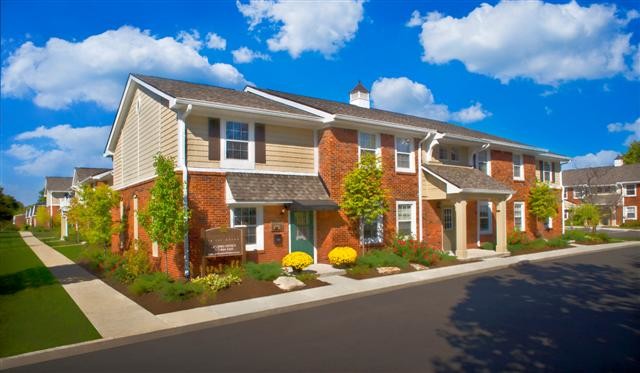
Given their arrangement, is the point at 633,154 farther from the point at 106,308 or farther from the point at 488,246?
the point at 106,308

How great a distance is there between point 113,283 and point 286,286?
5.91 m

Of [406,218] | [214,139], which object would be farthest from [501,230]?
[214,139]

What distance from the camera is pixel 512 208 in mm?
22922

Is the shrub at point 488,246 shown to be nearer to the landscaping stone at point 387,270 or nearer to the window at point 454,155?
the window at point 454,155

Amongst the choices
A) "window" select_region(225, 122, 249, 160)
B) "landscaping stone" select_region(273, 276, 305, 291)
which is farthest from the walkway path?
"window" select_region(225, 122, 249, 160)

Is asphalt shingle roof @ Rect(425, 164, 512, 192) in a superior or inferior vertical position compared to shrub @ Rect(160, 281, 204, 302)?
superior

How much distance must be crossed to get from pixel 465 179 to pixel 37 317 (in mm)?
16188

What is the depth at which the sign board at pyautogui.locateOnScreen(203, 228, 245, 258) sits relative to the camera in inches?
469

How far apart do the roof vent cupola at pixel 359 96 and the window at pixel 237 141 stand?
11116 millimetres

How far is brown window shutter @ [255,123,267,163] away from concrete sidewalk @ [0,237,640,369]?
15.7 ft

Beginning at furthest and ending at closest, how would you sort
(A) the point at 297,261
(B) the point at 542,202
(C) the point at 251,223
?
1. (B) the point at 542,202
2. (C) the point at 251,223
3. (A) the point at 297,261

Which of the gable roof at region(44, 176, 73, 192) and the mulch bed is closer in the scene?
the mulch bed

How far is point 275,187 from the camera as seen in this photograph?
46.0 feet

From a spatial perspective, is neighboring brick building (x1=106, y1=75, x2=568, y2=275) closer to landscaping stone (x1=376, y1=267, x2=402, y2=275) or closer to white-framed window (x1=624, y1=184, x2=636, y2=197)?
landscaping stone (x1=376, y1=267, x2=402, y2=275)
